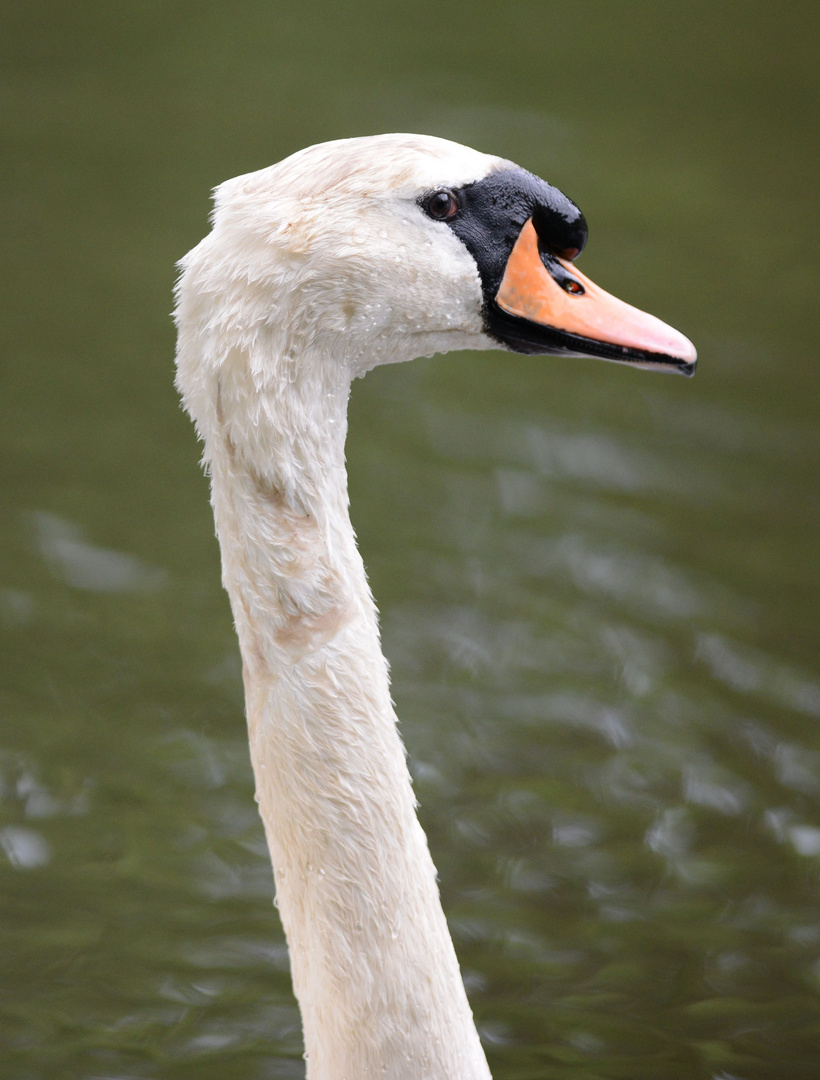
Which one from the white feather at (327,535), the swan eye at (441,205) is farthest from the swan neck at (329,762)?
the swan eye at (441,205)

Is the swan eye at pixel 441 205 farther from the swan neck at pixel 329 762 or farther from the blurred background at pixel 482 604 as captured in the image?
the blurred background at pixel 482 604

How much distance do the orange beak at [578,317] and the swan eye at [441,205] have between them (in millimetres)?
141

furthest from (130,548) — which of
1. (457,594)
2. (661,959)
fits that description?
(661,959)

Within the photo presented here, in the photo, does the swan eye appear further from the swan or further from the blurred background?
the blurred background

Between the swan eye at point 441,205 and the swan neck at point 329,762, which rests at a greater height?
the swan eye at point 441,205

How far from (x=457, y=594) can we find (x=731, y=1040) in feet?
6.42

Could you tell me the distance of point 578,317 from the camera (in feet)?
7.80

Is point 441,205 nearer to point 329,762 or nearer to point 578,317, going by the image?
Answer: point 578,317

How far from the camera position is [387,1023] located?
2.37 meters

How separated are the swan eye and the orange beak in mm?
141

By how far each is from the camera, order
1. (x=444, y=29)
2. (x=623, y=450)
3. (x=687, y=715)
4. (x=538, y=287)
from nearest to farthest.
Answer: (x=538, y=287) → (x=687, y=715) → (x=623, y=450) → (x=444, y=29)

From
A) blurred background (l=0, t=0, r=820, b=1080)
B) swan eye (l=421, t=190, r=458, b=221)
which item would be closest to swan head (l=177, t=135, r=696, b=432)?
swan eye (l=421, t=190, r=458, b=221)

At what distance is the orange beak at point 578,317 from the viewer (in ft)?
7.67

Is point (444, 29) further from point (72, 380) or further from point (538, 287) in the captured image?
point (538, 287)
